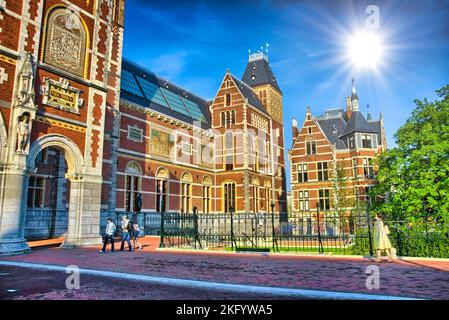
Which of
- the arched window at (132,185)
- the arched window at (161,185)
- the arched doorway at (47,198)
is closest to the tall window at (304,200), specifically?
the arched window at (161,185)

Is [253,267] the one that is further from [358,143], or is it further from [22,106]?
[358,143]

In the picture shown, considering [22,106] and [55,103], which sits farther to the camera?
[55,103]

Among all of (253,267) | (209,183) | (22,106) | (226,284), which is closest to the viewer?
(226,284)

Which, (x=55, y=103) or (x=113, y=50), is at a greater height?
(x=113, y=50)

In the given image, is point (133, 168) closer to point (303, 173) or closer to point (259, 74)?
point (303, 173)

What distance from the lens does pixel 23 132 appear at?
45.4 ft

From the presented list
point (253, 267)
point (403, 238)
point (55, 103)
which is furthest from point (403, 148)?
point (55, 103)

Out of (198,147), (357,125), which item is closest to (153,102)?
(198,147)

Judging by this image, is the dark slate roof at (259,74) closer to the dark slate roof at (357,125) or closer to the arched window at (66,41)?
the dark slate roof at (357,125)

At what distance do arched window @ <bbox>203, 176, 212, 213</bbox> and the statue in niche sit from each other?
23.7 m

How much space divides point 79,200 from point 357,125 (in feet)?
109

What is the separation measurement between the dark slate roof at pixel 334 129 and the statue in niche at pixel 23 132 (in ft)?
117

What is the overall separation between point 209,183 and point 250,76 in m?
20.2
